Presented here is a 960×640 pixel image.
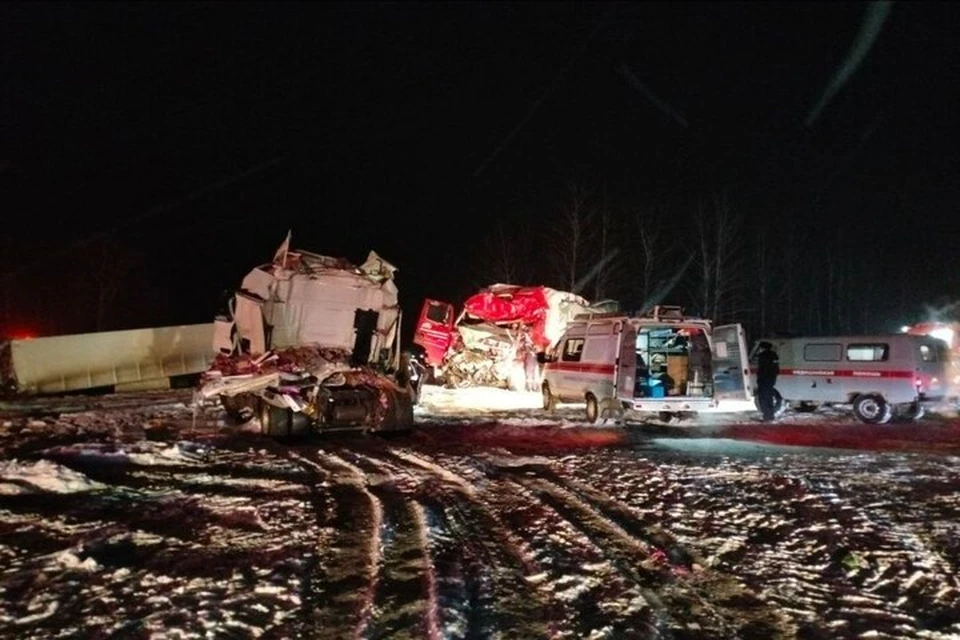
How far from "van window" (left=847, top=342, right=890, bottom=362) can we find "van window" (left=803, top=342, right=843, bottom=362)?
25 centimetres

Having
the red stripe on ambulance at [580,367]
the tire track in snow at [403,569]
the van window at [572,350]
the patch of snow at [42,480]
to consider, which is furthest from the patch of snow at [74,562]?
the van window at [572,350]

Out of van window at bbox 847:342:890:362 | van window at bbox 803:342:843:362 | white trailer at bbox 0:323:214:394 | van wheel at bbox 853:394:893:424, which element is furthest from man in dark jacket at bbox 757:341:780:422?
white trailer at bbox 0:323:214:394

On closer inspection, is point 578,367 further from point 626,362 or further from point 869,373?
point 869,373

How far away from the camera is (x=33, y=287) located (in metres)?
53.4

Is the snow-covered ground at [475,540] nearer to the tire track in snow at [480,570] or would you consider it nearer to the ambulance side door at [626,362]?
the tire track in snow at [480,570]

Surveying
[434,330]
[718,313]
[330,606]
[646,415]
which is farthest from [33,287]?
[330,606]

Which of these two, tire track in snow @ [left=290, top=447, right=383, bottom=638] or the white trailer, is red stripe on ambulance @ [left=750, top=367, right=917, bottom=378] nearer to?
tire track in snow @ [left=290, top=447, right=383, bottom=638]

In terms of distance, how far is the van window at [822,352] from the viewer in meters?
18.8

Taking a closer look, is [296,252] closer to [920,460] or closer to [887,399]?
[920,460]

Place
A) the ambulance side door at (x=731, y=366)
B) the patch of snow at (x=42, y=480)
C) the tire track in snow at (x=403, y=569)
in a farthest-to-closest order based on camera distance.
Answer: the ambulance side door at (x=731, y=366) → the patch of snow at (x=42, y=480) → the tire track in snow at (x=403, y=569)

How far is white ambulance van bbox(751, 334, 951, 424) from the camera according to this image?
17.8 m

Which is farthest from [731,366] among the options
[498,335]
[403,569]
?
[403,569]

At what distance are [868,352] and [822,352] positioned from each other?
3.35ft

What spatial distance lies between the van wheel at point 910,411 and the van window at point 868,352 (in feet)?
3.97
